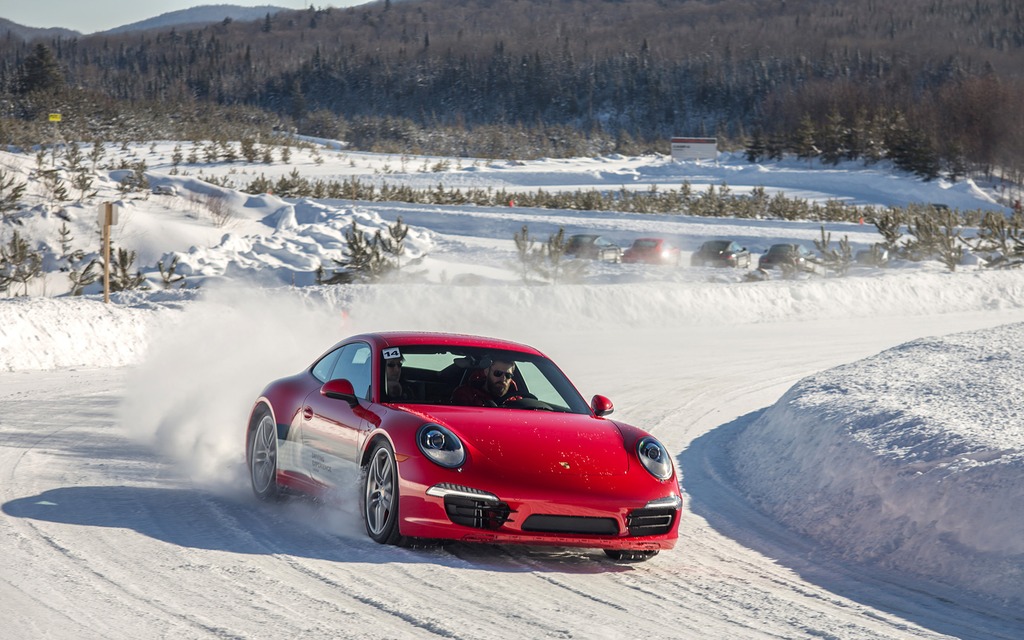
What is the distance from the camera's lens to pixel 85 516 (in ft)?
27.3

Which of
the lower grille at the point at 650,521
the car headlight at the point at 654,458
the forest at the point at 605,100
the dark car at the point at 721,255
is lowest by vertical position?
the dark car at the point at 721,255

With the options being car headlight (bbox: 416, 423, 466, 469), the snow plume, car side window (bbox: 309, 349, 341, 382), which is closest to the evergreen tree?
the snow plume

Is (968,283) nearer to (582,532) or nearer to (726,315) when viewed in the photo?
(726,315)

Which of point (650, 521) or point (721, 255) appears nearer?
point (650, 521)

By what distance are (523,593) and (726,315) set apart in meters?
21.6

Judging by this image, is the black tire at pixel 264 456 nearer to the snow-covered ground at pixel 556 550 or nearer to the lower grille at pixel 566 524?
the snow-covered ground at pixel 556 550

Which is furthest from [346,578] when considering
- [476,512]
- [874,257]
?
[874,257]

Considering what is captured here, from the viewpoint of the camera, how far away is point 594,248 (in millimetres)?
44469

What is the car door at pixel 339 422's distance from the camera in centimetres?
809

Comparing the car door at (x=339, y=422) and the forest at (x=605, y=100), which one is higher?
the forest at (x=605, y=100)

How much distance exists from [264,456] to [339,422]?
1296 millimetres

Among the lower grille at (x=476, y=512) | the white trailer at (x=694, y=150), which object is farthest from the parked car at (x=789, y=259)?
the white trailer at (x=694, y=150)

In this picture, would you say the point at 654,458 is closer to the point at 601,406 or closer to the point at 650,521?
the point at 650,521

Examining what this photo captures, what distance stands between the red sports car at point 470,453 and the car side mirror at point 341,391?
0.01 meters
